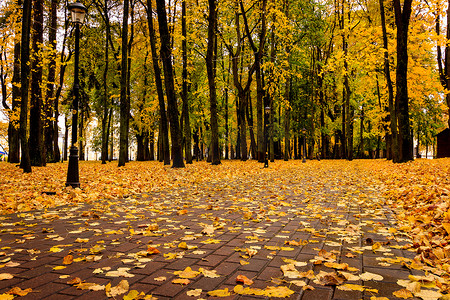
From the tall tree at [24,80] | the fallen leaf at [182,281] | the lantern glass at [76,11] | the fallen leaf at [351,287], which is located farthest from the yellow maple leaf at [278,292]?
the tall tree at [24,80]

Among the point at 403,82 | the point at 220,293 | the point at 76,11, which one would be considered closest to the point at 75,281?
the point at 220,293

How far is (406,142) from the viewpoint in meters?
15.1

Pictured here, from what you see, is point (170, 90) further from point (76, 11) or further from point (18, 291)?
point (18, 291)

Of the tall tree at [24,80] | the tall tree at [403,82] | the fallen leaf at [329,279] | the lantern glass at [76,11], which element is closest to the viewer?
the fallen leaf at [329,279]

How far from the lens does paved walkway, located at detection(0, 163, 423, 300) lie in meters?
2.73

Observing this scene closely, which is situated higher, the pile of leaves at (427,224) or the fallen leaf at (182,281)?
the pile of leaves at (427,224)

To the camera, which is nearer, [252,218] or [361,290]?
[361,290]

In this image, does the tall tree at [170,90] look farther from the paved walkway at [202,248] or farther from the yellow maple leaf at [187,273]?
the yellow maple leaf at [187,273]

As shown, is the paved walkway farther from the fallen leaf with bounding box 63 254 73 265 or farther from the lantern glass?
the lantern glass

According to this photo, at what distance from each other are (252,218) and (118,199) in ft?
12.8

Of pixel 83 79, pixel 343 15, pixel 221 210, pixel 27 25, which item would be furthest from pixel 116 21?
pixel 221 210

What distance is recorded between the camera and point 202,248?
378cm

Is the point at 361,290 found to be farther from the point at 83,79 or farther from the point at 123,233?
the point at 83,79

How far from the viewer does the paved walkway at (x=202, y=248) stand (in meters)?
2.73
